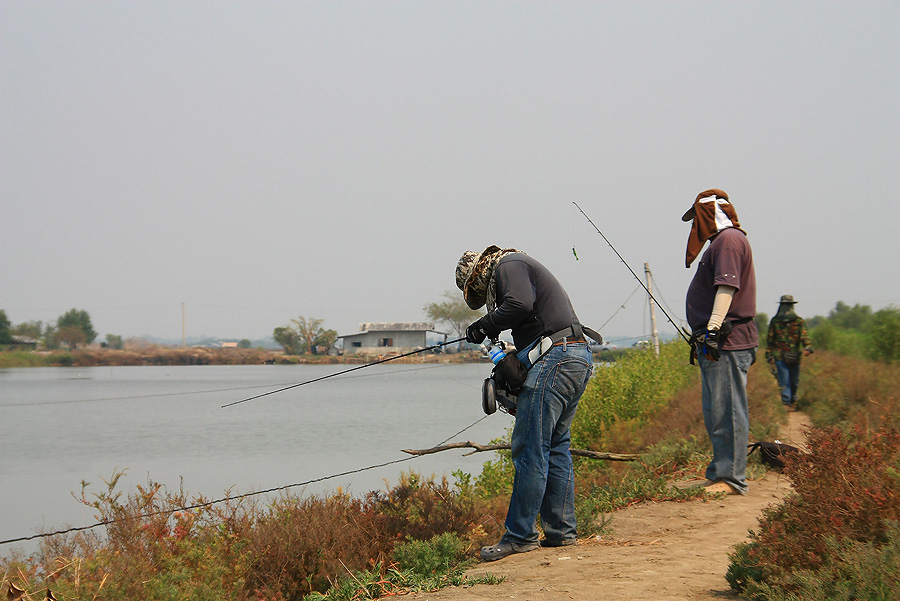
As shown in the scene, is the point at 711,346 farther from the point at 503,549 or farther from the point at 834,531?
the point at 834,531

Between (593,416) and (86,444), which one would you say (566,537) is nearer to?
(593,416)

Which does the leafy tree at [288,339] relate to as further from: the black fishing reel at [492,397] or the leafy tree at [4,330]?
the leafy tree at [4,330]

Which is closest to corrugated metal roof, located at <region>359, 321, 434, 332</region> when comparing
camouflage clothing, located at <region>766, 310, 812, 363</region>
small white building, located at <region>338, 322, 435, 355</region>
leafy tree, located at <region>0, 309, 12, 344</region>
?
small white building, located at <region>338, 322, 435, 355</region>

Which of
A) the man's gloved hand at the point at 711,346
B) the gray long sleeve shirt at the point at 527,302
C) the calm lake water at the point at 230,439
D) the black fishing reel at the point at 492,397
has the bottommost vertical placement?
the calm lake water at the point at 230,439

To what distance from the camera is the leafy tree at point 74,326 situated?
64.3m

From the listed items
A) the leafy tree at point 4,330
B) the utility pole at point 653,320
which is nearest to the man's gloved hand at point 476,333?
the utility pole at point 653,320

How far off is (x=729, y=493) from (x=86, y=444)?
15.5m

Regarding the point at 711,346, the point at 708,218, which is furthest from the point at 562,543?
the point at 708,218

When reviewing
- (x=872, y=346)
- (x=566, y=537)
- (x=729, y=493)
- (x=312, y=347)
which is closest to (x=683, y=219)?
(x=729, y=493)

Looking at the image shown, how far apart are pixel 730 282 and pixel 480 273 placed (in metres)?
2.35

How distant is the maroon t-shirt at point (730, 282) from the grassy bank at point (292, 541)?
1.52m

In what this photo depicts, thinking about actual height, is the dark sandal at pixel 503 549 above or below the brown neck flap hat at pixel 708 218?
below

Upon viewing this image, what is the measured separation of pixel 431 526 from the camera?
5.84 metres

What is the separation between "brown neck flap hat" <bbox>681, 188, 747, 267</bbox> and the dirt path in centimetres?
224
